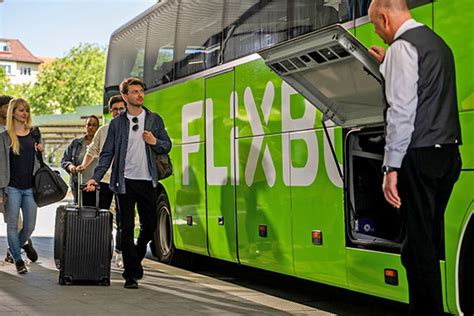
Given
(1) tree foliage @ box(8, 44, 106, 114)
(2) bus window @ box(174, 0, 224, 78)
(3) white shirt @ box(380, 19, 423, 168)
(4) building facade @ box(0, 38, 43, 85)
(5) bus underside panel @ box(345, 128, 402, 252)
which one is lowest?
(5) bus underside panel @ box(345, 128, 402, 252)

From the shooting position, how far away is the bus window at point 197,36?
11.2m

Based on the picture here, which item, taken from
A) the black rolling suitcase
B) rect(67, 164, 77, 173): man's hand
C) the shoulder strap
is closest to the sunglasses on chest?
the black rolling suitcase

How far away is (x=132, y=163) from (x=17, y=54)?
147 meters

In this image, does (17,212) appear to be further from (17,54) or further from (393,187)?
(17,54)

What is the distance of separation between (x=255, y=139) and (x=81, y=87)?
75279 millimetres

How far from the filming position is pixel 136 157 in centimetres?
973

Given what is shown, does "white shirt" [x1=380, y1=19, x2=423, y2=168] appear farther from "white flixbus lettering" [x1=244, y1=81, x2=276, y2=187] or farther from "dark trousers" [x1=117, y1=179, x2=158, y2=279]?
"dark trousers" [x1=117, y1=179, x2=158, y2=279]

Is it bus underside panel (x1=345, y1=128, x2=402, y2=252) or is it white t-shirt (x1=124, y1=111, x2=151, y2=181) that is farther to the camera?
white t-shirt (x1=124, y1=111, x2=151, y2=181)

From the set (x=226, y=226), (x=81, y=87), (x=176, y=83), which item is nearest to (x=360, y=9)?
(x=226, y=226)

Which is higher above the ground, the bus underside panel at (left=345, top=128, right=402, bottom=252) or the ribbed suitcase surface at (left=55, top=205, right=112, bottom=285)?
the bus underside panel at (left=345, top=128, right=402, bottom=252)

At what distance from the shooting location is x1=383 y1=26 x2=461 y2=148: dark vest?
5348mm

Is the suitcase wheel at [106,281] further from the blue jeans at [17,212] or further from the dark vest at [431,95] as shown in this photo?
the dark vest at [431,95]

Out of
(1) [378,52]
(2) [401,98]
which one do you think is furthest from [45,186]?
(2) [401,98]

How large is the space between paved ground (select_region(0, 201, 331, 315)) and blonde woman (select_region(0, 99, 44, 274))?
503 millimetres
